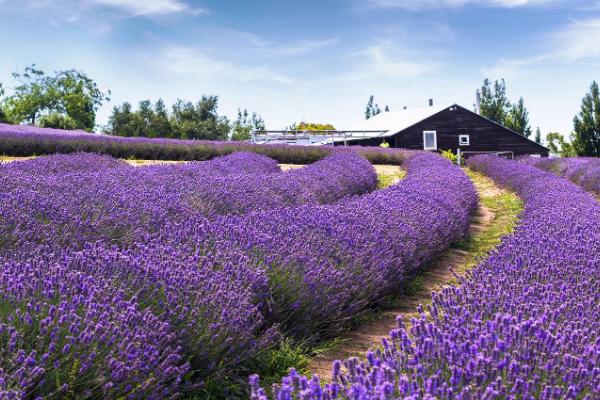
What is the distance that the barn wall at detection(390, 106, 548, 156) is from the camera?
3516 centimetres

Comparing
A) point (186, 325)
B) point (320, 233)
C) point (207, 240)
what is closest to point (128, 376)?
point (186, 325)

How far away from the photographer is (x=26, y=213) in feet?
14.8

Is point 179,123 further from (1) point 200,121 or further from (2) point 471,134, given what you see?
(2) point 471,134

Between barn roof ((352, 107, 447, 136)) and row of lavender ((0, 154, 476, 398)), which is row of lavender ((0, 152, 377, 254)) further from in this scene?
barn roof ((352, 107, 447, 136))

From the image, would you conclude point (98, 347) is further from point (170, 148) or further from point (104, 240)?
point (170, 148)

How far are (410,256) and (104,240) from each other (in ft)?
7.50

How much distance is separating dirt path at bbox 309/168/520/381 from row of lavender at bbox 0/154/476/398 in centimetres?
16

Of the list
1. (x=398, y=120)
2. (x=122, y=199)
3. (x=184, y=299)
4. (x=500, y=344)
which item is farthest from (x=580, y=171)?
(x=398, y=120)

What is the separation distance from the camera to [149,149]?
62.9 feet

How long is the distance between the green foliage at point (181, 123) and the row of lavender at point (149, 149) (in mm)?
22979

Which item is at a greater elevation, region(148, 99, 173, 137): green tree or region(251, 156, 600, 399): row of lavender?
region(148, 99, 173, 137): green tree

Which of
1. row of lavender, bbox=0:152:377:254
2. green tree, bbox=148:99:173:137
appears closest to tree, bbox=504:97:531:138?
green tree, bbox=148:99:173:137

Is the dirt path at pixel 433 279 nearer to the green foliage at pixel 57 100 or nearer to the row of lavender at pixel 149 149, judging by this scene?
the row of lavender at pixel 149 149

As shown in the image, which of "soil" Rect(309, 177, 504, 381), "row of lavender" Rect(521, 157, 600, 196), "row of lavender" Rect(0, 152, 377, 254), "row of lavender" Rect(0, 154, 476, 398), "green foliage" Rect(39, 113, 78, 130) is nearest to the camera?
"row of lavender" Rect(0, 154, 476, 398)
